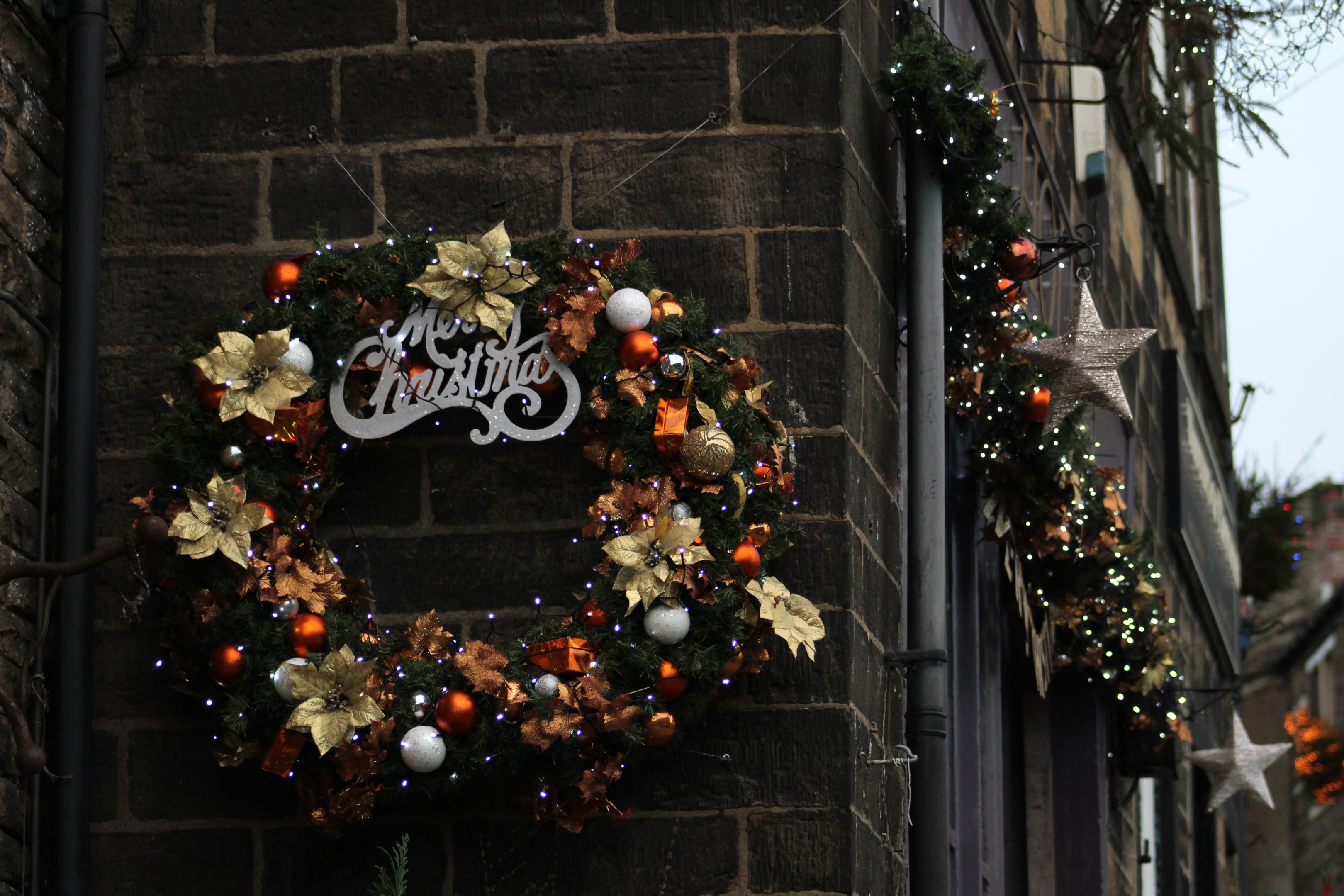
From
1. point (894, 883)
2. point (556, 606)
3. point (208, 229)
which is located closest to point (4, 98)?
point (208, 229)

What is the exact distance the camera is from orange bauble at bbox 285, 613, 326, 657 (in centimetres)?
530

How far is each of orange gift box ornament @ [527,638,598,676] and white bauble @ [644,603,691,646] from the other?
14cm

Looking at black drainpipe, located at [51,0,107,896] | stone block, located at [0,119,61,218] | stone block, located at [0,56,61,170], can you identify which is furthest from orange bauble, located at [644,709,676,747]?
stone block, located at [0,56,61,170]

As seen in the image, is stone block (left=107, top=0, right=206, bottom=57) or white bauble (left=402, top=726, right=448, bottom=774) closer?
white bauble (left=402, top=726, right=448, bottom=774)

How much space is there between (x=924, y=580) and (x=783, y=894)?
3.63 ft

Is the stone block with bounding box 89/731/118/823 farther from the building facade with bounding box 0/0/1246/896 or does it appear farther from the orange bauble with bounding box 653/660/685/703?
the orange bauble with bounding box 653/660/685/703

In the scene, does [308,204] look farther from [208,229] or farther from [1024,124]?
[1024,124]

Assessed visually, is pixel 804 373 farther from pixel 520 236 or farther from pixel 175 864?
pixel 175 864

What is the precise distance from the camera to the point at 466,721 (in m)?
5.17

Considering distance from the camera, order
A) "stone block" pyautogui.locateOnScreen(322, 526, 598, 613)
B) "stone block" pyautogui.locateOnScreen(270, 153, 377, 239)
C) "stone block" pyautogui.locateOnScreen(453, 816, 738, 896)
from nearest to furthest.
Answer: "stone block" pyautogui.locateOnScreen(453, 816, 738, 896), "stone block" pyautogui.locateOnScreen(322, 526, 598, 613), "stone block" pyautogui.locateOnScreen(270, 153, 377, 239)

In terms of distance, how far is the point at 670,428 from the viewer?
211 inches

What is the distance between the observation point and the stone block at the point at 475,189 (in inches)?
231

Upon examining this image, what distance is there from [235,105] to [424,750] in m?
1.94

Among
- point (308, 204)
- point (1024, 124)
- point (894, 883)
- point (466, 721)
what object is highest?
point (1024, 124)
